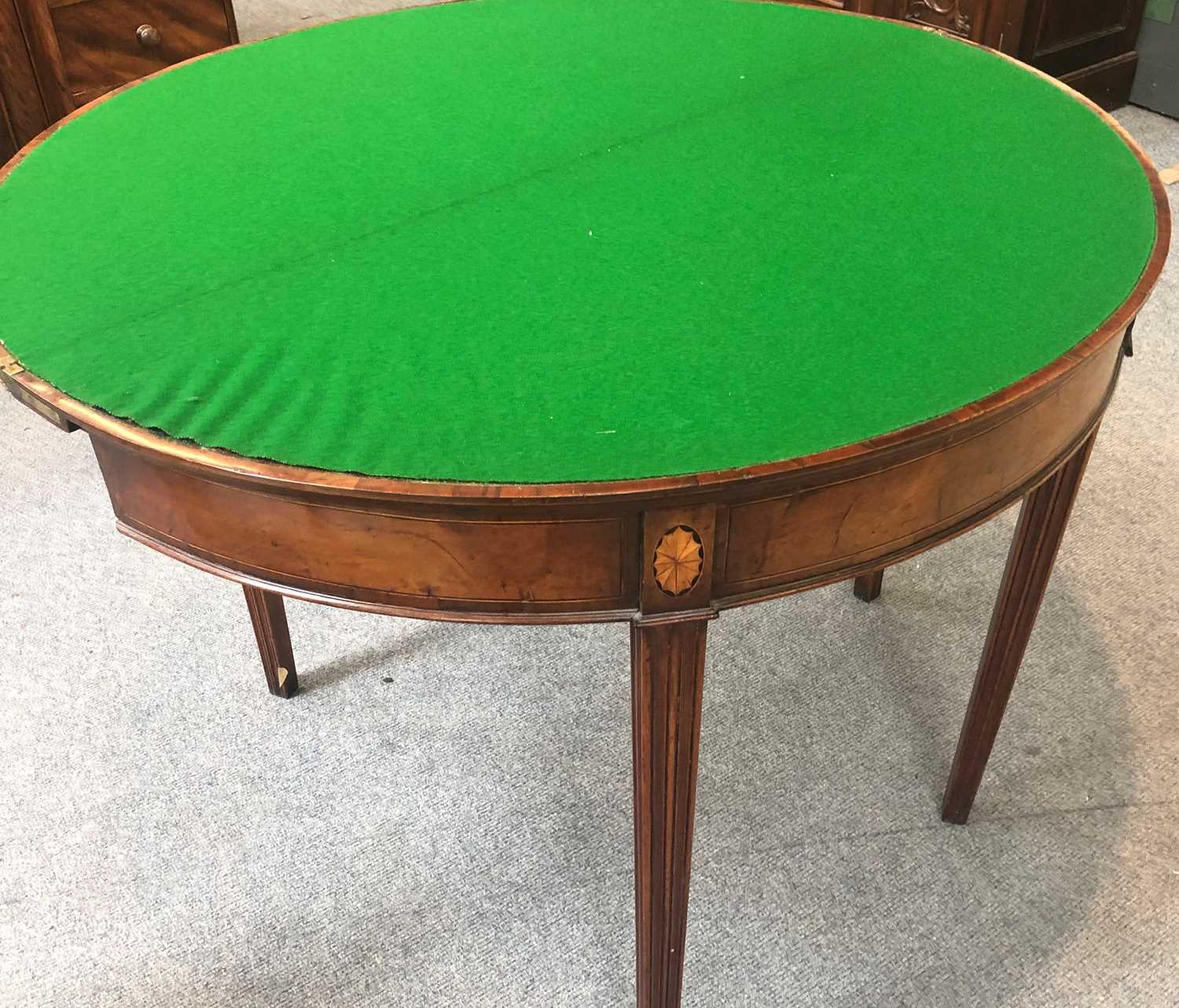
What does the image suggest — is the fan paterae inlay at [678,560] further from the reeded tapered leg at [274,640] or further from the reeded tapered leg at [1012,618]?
the reeded tapered leg at [274,640]

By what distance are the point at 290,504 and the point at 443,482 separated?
0.47 ft

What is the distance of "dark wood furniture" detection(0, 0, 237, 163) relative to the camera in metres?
2.73

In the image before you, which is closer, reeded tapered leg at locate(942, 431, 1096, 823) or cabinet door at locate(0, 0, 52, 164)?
reeded tapered leg at locate(942, 431, 1096, 823)

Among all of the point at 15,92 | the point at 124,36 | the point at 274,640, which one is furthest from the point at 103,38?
the point at 274,640

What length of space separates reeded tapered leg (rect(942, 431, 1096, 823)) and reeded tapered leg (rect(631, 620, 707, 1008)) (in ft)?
1.42

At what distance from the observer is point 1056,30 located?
10.6 ft

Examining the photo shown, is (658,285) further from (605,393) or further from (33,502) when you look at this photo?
(33,502)

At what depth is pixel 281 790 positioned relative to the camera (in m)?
1.68

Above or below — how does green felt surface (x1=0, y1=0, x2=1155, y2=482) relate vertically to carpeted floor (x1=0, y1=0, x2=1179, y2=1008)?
above

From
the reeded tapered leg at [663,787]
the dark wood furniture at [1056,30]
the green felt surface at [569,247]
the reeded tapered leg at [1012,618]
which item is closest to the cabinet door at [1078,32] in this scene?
the dark wood furniture at [1056,30]

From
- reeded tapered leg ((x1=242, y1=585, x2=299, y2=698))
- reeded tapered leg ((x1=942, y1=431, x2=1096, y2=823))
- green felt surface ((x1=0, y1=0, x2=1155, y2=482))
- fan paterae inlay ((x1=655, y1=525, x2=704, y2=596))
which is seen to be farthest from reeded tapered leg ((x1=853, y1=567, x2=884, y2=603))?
fan paterae inlay ((x1=655, y1=525, x2=704, y2=596))

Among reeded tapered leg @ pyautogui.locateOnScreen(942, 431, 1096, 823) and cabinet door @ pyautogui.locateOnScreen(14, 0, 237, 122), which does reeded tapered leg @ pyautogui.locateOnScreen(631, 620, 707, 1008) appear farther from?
cabinet door @ pyautogui.locateOnScreen(14, 0, 237, 122)

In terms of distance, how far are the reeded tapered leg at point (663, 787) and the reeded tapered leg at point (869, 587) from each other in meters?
0.84

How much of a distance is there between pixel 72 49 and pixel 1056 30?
101 inches
